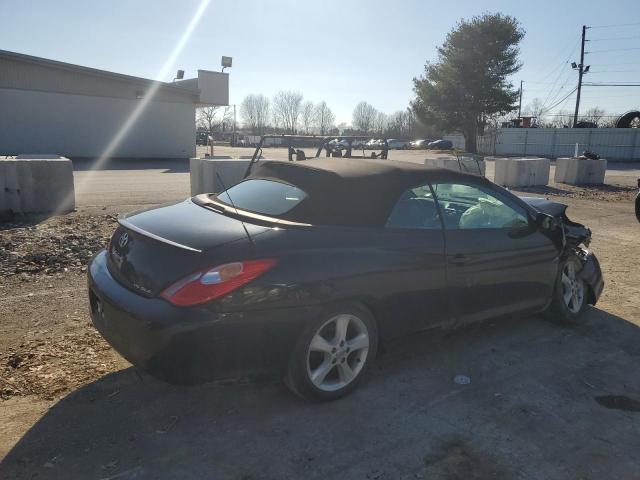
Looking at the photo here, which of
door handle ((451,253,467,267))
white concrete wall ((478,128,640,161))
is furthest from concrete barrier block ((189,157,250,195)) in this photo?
white concrete wall ((478,128,640,161))

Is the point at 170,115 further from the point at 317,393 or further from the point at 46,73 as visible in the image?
the point at 317,393

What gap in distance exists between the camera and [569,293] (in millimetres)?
4664

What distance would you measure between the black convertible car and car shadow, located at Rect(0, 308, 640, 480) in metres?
0.31

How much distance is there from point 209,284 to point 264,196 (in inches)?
42.8

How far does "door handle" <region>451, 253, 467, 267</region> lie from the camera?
12.0 ft

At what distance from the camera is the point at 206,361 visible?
273 cm

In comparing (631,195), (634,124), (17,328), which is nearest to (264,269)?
(17,328)

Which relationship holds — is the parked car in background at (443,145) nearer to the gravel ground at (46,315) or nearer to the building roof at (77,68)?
the building roof at (77,68)

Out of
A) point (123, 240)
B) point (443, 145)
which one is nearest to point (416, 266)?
point (123, 240)

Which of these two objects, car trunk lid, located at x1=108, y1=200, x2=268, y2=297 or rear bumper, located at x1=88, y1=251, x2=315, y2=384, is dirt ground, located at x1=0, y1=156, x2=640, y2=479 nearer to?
rear bumper, located at x1=88, y1=251, x2=315, y2=384

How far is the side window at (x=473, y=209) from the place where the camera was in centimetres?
386

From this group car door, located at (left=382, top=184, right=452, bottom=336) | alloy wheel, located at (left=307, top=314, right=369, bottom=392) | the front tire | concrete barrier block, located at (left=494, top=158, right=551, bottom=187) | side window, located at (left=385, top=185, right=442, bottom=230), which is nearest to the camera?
the front tire

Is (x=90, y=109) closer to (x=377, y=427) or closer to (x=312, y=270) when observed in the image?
(x=312, y=270)

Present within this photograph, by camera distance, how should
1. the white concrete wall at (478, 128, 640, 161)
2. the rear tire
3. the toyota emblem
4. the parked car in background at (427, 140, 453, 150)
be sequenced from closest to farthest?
the toyota emblem < the rear tire < the white concrete wall at (478, 128, 640, 161) < the parked car in background at (427, 140, 453, 150)
